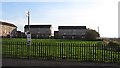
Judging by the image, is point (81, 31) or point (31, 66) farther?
point (81, 31)

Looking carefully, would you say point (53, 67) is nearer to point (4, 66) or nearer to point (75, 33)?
point (4, 66)

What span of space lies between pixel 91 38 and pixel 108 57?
5143cm

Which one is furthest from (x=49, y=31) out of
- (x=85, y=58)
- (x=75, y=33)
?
(x=85, y=58)

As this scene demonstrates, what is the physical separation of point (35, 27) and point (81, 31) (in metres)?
22.6

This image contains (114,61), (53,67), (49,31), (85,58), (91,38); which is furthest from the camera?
(49,31)

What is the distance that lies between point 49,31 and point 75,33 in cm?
1223

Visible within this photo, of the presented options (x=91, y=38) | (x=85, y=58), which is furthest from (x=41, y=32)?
(x=85, y=58)

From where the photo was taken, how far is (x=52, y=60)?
48.4 feet

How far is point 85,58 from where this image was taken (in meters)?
15.5

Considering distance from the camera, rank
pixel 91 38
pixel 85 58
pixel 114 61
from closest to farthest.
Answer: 1. pixel 114 61
2. pixel 85 58
3. pixel 91 38

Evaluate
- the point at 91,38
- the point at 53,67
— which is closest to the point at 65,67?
the point at 53,67

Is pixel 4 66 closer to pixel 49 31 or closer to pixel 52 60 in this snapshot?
pixel 52 60

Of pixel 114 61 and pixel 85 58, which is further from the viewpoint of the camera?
pixel 85 58

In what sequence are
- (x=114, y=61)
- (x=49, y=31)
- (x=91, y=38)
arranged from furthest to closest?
1. (x=49, y=31)
2. (x=91, y=38)
3. (x=114, y=61)
